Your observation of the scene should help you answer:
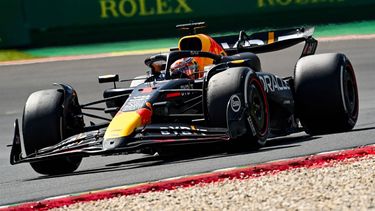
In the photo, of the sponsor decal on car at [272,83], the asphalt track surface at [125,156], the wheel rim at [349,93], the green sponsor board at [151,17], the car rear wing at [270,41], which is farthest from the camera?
the green sponsor board at [151,17]

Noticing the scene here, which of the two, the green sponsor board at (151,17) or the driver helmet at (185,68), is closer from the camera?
the driver helmet at (185,68)

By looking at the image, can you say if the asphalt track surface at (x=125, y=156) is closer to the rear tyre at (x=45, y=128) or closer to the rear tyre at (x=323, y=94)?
the rear tyre at (x=45, y=128)

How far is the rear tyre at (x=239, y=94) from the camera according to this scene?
9.00m

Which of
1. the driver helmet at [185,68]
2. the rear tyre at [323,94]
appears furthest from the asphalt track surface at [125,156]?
the driver helmet at [185,68]

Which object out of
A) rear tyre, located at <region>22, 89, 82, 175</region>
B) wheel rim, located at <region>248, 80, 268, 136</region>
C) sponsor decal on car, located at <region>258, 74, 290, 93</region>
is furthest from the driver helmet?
rear tyre, located at <region>22, 89, 82, 175</region>

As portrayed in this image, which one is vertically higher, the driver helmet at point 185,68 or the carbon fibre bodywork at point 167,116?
the driver helmet at point 185,68

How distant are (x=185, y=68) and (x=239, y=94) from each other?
4.62ft

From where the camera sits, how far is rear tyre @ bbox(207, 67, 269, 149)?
9.00 metres

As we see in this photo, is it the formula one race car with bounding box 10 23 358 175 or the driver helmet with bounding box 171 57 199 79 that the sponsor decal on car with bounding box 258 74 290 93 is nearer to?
the formula one race car with bounding box 10 23 358 175

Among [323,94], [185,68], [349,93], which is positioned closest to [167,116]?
[185,68]

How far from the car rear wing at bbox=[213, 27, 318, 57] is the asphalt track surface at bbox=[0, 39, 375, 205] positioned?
1086 mm

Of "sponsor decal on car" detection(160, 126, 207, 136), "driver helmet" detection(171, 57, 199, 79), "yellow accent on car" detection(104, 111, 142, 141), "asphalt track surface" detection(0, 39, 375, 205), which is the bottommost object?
"asphalt track surface" detection(0, 39, 375, 205)

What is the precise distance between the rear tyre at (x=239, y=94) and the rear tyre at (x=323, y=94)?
3.81 feet

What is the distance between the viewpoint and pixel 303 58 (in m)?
10.5
